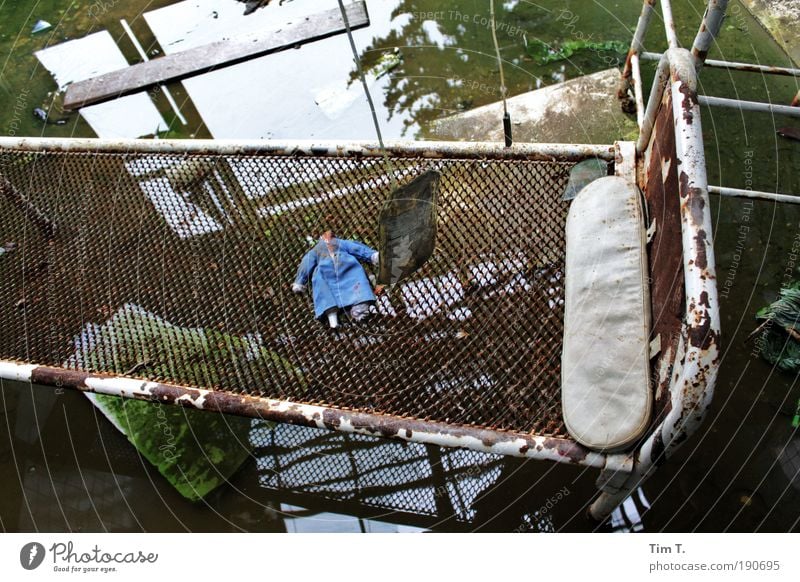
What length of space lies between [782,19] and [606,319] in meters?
2.89

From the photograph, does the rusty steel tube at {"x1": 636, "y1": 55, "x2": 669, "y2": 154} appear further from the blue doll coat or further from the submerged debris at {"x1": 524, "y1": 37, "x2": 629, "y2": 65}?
the submerged debris at {"x1": 524, "y1": 37, "x2": 629, "y2": 65}

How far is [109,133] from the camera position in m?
3.80

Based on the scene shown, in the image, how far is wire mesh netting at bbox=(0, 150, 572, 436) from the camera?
1.90m

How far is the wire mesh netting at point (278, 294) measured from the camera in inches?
74.6

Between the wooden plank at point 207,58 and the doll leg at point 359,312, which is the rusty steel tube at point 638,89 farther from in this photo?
the wooden plank at point 207,58

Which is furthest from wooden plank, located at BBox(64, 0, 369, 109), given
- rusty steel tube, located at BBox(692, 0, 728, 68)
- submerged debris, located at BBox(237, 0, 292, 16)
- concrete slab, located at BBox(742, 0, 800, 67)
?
concrete slab, located at BBox(742, 0, 800, 67)

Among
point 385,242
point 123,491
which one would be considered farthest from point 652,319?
point 123,491

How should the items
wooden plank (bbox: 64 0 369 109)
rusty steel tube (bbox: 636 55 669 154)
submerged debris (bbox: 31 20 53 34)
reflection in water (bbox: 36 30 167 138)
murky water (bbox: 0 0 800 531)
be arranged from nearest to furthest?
rusty steel tube (bbox: 636 55 669 154)
murky water (bbox: 0 0 800 531)
reflection in water (bbox: 36 30 167 138)
wooden plank (bbox: 64 0 369 109)
submerged debris (bbox: 31 20 53 34)

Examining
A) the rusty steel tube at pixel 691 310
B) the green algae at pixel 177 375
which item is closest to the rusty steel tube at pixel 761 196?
the rusty steel tube at pixel 691 310

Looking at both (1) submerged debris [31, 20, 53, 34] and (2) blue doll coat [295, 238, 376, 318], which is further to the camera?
(1) submerged debris [31, 20, 53, 34]

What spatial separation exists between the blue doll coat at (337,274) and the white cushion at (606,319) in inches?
28.4

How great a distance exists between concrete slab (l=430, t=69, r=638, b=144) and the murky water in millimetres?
108

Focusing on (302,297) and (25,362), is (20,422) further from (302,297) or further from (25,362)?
(302,297)

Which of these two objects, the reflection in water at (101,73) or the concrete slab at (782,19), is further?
the reflection in water at (101,73)
